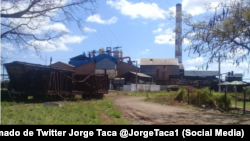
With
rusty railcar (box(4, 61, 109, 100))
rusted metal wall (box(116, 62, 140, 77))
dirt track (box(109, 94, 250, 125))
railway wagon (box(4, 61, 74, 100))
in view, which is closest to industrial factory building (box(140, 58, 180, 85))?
rusted metal wall (box(116, 62, 140, 77))

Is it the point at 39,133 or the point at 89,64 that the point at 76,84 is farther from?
the point at 89,64

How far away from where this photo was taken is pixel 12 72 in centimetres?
2089

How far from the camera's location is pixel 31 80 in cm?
2084

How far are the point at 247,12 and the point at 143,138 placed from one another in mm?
10077

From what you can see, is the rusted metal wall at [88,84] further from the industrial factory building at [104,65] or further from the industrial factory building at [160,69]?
the industrial factory building at [160,69]

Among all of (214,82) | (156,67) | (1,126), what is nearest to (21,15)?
(1,126)

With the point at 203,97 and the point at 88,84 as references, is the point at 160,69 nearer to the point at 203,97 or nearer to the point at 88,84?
the point at 88,84

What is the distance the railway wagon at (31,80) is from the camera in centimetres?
2027

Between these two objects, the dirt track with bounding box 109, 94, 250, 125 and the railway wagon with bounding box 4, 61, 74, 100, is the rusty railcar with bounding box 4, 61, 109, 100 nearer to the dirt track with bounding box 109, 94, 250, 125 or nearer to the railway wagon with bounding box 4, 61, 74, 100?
the railway wagon with bounding box 4, 61, 74, 100

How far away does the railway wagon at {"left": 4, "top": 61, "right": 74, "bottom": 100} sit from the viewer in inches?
798

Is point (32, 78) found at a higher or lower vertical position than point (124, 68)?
lower

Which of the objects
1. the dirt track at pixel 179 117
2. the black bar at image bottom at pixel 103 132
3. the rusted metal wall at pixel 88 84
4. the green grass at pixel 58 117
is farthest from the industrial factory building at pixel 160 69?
the black bar at image bottom at pixel 103 132

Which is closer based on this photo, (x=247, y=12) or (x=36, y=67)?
(x=247, y=12)

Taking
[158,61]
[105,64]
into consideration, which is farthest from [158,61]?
[105,64]
